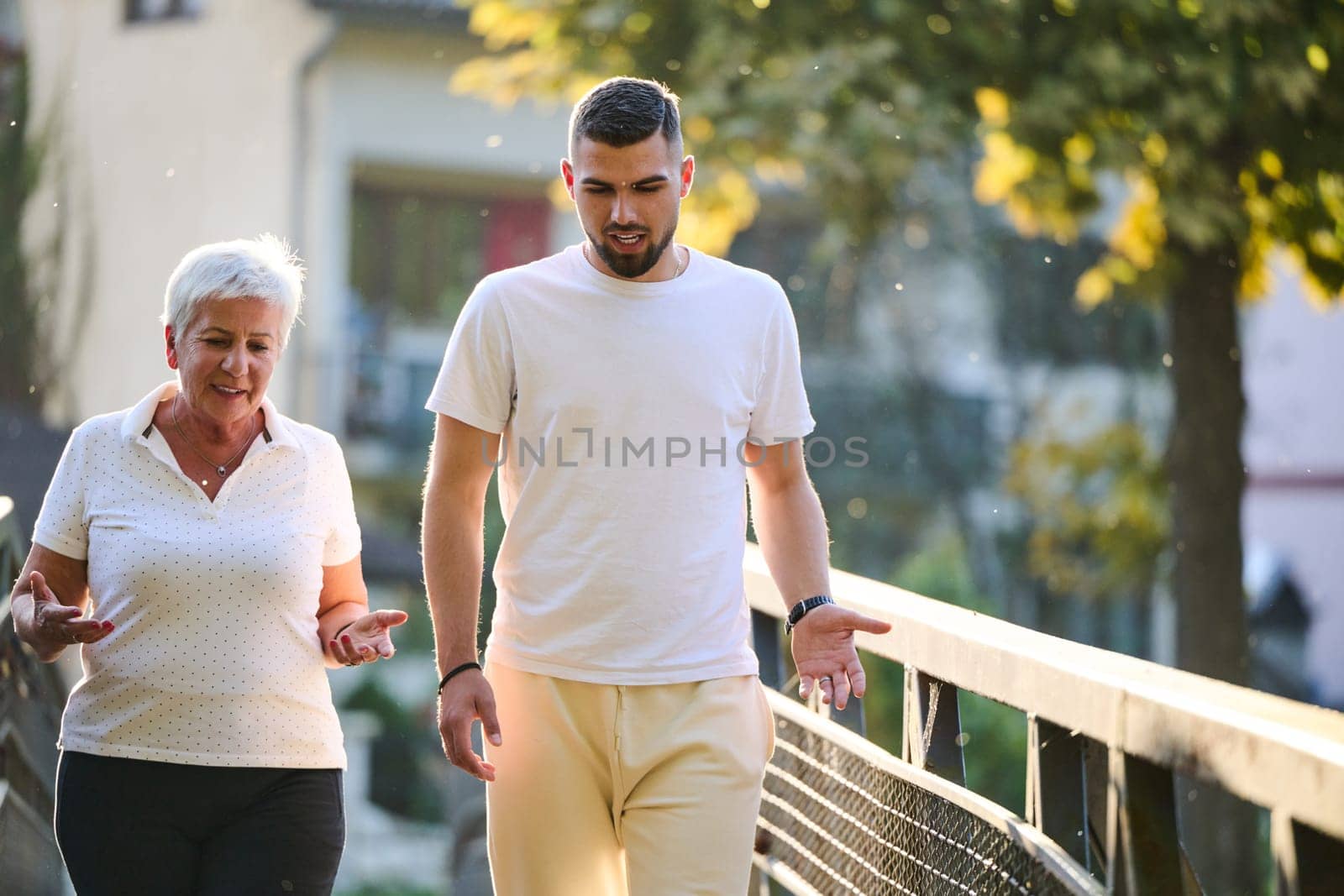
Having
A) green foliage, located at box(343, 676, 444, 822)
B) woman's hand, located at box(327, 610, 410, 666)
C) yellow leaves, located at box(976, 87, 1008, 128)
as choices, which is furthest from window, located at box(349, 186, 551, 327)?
woman's hand, located at box(327, 610, 410, 666)

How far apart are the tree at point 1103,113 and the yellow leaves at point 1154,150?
0.01 meters

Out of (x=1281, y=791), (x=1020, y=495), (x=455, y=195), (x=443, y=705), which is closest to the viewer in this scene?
(x=1281, y=791)

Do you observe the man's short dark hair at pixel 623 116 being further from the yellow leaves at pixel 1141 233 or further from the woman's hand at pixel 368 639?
the yellow leaves at pixel 1141 233

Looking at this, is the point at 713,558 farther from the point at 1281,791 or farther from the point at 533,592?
the point at 1281,791

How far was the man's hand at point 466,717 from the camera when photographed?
2225 mm

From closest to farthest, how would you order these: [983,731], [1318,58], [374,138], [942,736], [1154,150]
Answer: [942,736] < [1318,58] < [1154,150] < [983,731] < [374,138]

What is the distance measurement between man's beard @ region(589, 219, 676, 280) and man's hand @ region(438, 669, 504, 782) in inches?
22.2

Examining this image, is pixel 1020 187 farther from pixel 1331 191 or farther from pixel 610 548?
pixel 610 548

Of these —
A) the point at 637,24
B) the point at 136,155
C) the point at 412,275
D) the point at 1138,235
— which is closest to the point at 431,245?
the point at 412,275

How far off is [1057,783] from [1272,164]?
5.41m

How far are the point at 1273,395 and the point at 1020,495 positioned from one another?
13.8 ft

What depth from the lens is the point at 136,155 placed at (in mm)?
11602

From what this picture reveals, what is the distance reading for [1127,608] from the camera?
1738 cm

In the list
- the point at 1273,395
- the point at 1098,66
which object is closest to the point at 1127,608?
the point at 1273,395
